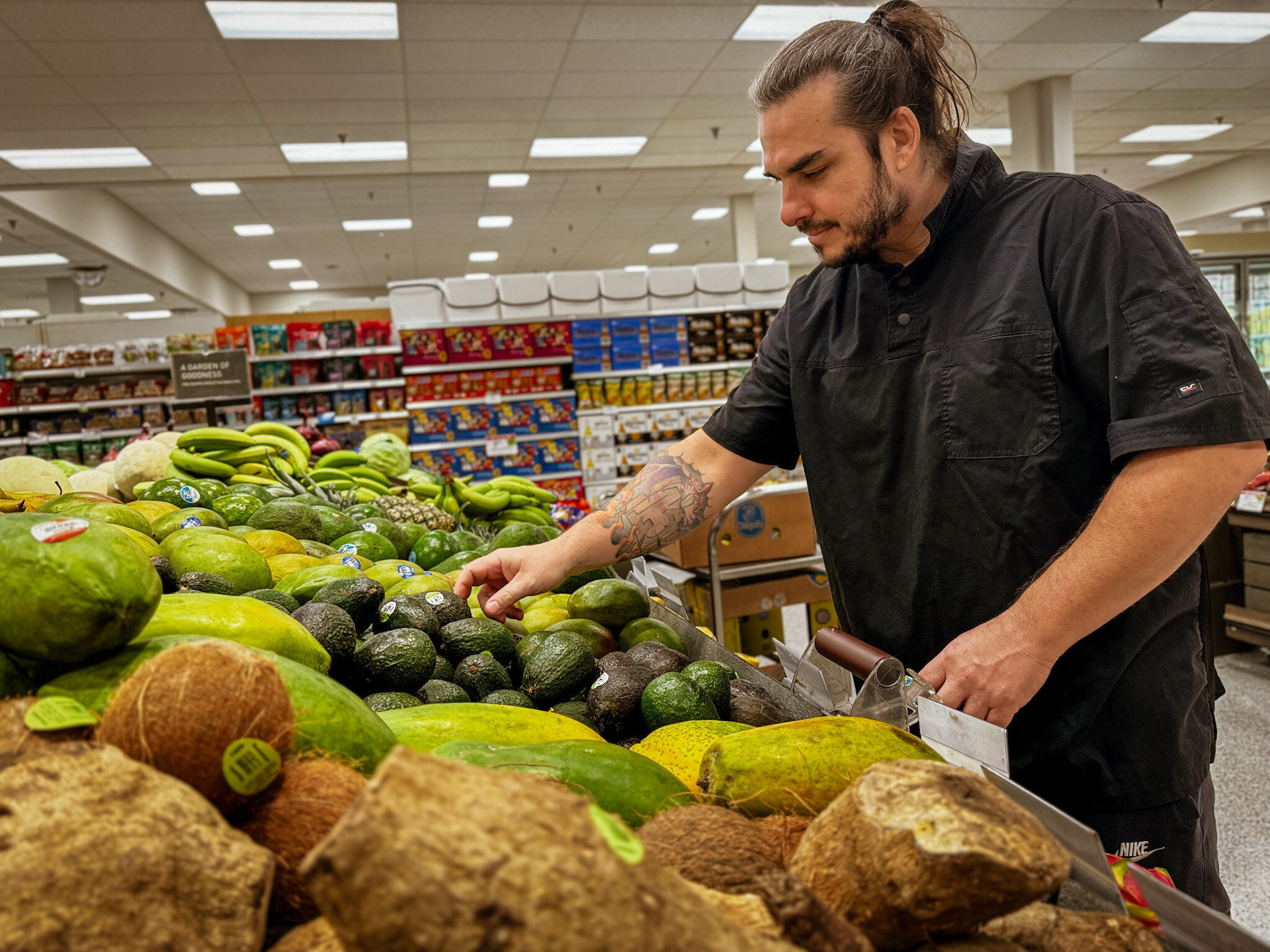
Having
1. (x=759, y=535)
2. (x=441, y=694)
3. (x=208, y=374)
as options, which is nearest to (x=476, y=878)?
(x=441, y=694)

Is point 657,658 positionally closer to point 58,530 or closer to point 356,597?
point 356,597

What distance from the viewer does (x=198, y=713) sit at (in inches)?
22.1

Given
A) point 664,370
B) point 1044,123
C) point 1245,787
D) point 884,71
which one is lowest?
point 1245,787

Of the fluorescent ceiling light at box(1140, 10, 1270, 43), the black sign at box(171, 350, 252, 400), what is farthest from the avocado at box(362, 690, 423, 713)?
the fluorescent ceiling light at box(1140, 10, 1270, 43)

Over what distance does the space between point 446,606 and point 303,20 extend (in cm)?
543

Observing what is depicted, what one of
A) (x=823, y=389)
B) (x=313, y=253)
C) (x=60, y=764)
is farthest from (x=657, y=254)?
(x=60, y=764)

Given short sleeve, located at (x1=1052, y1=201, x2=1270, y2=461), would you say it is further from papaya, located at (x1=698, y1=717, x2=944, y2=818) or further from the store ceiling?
the store ceiling

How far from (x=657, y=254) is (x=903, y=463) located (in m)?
15.8

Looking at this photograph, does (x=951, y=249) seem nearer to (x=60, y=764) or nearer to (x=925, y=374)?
(x=925, y=374)

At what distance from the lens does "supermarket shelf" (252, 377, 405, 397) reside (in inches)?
314

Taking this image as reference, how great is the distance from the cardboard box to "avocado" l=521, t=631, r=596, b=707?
236cm

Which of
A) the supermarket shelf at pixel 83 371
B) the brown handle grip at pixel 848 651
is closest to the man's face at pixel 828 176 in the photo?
the brown handle grip at pixel 848 651

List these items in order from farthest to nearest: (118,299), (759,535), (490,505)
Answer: (118,299), (759,535), (490,505)

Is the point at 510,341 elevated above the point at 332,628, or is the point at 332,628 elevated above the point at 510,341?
the point at 510,341
